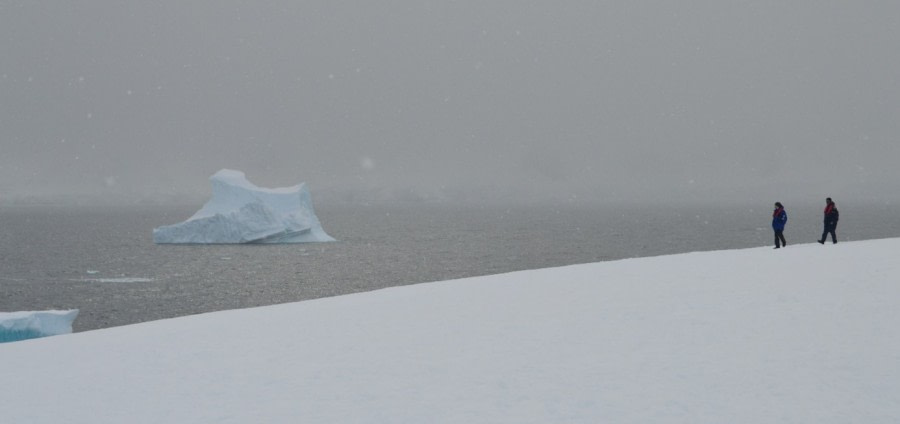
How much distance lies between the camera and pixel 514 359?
746 cm

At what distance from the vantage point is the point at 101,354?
28.6ft

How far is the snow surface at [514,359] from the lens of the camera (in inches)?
238

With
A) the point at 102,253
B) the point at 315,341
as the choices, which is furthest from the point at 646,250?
the point at 315,341

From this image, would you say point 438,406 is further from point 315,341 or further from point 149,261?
point 149,261

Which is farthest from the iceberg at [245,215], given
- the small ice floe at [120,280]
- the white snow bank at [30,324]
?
the white snow bank at [30,324]

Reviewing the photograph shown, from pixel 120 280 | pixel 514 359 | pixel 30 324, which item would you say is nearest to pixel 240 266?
pixel 120 280

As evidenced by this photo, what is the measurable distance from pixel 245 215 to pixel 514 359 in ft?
187

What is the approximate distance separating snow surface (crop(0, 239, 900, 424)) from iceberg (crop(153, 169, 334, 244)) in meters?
49.2

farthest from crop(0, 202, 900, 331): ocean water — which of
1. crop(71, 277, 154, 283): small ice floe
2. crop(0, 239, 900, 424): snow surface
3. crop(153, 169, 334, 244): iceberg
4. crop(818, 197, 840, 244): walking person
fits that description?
crop(818, 197, 840, 244): walking person

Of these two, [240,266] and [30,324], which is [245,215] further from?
[30,324]

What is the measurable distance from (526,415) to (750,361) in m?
2.65

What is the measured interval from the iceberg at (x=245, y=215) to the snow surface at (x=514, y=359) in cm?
4919

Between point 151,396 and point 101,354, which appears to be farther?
point 101,354

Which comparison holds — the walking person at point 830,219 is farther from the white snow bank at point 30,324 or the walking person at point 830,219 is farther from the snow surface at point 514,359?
the white snow bank at point 30,324
